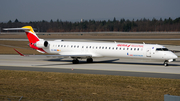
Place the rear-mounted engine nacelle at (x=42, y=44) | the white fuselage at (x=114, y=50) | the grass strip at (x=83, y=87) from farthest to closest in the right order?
the rear-mounted engine nacelle at (x=42, y=44), the white fuselage at (x=114, y=50), the grass strip at (x=83, y=87)

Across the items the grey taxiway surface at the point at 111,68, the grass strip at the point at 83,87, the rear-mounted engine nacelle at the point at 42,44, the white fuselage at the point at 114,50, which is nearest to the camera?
the grass strip at the point at 83,87

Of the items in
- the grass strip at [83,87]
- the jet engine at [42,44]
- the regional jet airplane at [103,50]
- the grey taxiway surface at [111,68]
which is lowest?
the grass strip at [83,87]

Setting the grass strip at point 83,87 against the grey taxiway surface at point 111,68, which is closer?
the grass strip at point 83,87

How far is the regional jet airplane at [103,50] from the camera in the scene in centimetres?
2934

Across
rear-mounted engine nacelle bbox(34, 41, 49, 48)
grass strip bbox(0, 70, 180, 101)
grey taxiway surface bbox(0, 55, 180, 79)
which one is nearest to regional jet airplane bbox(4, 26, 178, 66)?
rear-mounted engine nacelle bbox(34, 41, 49, 48)

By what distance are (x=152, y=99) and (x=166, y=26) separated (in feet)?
624

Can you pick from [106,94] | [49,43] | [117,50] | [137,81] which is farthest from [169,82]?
[49,43]

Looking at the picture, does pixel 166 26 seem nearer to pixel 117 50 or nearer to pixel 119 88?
pixel 117 50

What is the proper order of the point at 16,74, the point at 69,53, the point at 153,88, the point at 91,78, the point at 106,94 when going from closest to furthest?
the point at 106,94 → the point at 153,88 → the point at 91,78 → the point at 16,74 → the point at 69,53

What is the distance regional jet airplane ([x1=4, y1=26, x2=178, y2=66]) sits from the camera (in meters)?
29.3

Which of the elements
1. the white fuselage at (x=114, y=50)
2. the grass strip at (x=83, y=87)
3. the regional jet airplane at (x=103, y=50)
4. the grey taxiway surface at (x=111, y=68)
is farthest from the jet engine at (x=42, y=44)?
the grass strip at (x=83, y=87)

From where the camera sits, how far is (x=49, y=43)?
34.8 metres

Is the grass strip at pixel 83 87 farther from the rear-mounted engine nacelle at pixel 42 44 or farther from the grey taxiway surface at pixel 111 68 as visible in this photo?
the rear-mounted engine nacelle at pixel 42 44

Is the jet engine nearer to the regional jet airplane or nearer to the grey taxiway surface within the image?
the regional jet airplane
